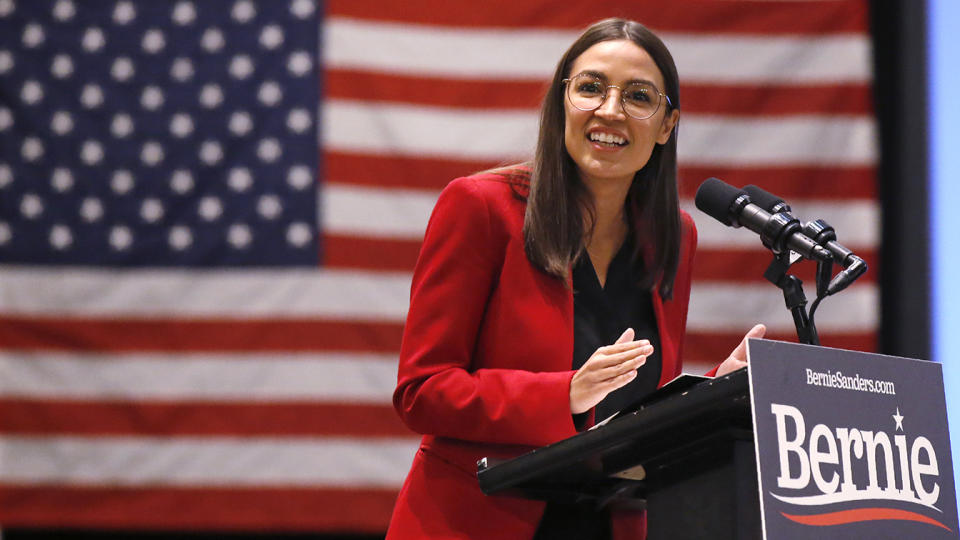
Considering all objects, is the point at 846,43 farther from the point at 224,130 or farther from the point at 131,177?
the point at 131,177

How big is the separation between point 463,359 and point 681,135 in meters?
2.55

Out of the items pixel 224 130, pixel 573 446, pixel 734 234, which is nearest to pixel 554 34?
pixel 734 234

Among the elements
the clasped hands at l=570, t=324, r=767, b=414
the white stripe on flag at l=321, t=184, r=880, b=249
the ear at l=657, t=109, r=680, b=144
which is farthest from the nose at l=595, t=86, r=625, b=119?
the white stripe on flag at l=321, t=184, r=880, b=249

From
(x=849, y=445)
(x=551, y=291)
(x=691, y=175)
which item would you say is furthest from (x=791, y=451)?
(x=691, y=175)

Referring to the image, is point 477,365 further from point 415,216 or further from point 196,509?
point 196,509

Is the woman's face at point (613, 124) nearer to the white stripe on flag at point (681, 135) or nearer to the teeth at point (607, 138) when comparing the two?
the teeth at point (607, 138)

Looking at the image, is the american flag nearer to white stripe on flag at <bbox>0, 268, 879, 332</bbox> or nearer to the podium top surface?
white stripe on flag at <bbox>0, 268, 879, 332</bbox>

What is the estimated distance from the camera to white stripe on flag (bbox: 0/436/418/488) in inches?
144

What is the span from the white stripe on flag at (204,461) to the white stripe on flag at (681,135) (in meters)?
1.14

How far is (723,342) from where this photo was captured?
3789 mm

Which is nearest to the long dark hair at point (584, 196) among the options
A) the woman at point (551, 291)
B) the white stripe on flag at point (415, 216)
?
the woman at point (551, 291)

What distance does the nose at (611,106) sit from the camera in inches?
67.6

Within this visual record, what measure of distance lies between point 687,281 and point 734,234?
6.69 ft

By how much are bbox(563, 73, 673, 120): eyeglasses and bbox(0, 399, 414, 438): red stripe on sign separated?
2.15 m
